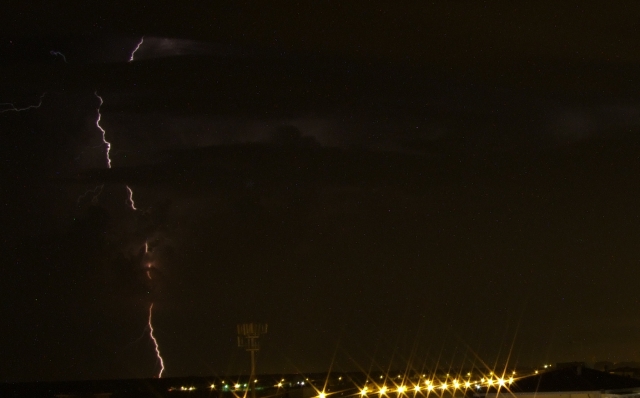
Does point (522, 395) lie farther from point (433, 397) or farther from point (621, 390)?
point (433, 397)

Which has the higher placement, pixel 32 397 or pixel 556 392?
pixel 32 397

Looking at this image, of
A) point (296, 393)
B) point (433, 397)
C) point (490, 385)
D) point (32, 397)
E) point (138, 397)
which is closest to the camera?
point (490, 385)

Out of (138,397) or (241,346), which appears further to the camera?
(138,397)

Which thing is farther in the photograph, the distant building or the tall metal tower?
the distant building

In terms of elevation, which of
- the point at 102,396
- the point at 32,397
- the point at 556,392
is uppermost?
the point at 32,397

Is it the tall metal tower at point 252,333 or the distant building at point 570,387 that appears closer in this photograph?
the tall metal tower at point 252,333

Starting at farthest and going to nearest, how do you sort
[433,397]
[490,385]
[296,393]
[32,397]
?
1. [32,397]
2. [296,393]
3. [433,397]
4. [490,385]

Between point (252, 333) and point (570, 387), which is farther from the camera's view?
point (570, 387)

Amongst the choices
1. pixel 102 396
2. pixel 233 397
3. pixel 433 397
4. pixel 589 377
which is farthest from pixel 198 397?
pixel 589 377
